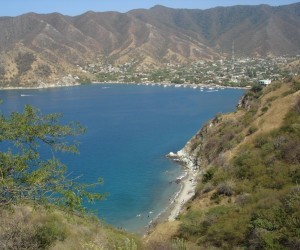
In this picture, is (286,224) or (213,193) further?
(213,193)

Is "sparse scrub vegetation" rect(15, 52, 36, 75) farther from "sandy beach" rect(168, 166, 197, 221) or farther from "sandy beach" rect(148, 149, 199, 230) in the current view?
"sandy beach" rect(168, 166, 197, 221)

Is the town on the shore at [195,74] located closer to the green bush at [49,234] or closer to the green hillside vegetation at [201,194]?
the green hillside vegetation at [201,194]

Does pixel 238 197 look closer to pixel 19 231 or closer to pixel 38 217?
pixel 38 217

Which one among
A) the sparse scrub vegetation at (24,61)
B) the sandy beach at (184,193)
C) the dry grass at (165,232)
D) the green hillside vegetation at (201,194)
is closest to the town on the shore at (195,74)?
the sparse scrub vegetation at (24,61)

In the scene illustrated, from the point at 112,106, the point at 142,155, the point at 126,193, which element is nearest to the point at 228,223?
the point at 126,193

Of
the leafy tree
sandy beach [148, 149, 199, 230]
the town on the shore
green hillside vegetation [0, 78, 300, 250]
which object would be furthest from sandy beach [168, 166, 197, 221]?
the town on the shore

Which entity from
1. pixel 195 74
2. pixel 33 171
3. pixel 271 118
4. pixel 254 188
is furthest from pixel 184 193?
pixel 195 74
